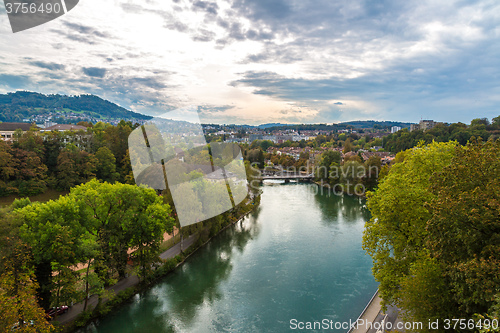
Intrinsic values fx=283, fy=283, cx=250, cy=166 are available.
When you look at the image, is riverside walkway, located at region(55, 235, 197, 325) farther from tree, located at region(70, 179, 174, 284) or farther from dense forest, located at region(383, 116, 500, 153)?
dense forest, located at region(383, 116, 500, 153)

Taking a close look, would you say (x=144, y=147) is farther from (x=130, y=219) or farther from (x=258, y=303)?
(x=258, y=303)

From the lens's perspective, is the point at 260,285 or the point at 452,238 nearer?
the point at 452,238

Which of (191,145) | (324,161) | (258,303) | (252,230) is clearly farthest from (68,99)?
(258,303)

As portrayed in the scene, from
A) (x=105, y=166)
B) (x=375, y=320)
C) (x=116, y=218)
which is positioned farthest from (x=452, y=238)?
(x=105, y=166)

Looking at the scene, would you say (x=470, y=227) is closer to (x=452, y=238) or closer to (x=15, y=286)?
(x=452, y=238)

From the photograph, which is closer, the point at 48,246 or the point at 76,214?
the point at 48,246
